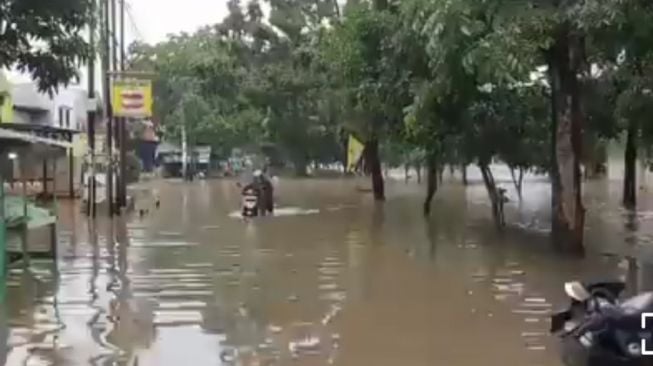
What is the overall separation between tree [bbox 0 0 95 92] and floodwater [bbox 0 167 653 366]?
2667 millimetres

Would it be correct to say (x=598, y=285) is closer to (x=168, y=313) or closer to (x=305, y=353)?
(x=305, y=353)

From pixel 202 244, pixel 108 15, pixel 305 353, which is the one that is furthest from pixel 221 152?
pixel 305 353

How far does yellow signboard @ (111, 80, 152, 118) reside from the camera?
28.3 metres

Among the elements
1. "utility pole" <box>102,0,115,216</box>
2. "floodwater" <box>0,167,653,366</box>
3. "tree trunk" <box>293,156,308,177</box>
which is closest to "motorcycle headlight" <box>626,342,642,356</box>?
"floodwater" <box>0,167,653,366</box>

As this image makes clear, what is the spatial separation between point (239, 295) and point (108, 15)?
59.5 ft

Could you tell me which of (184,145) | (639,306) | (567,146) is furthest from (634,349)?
(184,145)

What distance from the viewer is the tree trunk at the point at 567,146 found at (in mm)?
17719

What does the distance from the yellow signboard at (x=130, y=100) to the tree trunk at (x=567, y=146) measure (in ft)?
42.6

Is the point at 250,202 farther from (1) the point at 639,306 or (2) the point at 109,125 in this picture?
(1) the point at 639,306

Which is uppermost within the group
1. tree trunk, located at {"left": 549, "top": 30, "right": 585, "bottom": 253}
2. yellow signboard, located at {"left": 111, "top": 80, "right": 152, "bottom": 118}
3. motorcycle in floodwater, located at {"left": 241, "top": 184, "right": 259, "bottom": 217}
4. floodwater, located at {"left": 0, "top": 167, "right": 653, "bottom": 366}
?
yellow signboard, located at {"left": 111, "top": 80, "right": 152, "bottom": 118}

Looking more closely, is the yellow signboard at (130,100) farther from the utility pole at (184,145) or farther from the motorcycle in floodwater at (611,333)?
the utility pole at (184,145)

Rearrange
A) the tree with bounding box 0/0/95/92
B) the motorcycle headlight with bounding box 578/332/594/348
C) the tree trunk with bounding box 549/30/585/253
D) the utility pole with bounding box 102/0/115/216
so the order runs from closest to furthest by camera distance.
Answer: the motorcycle headlight with bounding box 578/332/594/348 < the tree with bounding box 0/0/95/92 < the tree trunk with bounding box 549/30/585/253 < the utility pole with bounding box 102/0/115/216

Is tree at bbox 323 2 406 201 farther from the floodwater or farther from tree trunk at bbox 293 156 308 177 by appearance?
tree trunk at bbox 293 156 308 177

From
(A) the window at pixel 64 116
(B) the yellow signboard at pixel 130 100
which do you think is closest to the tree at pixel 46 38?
(B) the yellow signboard at pixel 130 100
